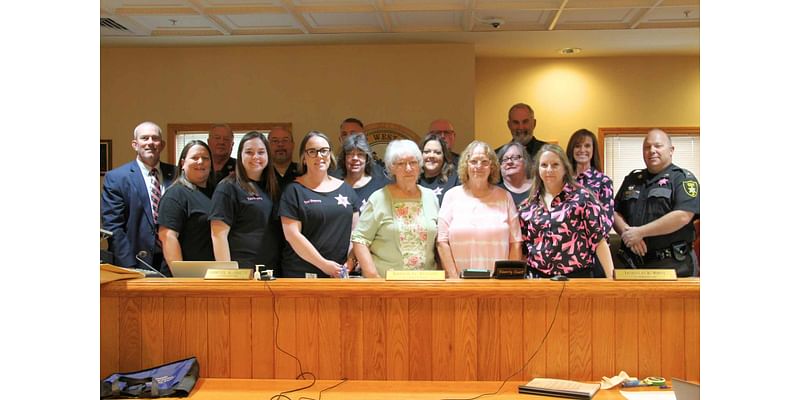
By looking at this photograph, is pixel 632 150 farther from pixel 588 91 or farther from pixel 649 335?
pixel 649 335

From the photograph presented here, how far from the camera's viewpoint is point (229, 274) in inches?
A: 98.3

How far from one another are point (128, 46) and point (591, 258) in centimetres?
563

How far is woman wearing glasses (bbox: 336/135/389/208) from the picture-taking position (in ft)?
12.3

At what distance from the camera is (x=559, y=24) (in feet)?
19.4

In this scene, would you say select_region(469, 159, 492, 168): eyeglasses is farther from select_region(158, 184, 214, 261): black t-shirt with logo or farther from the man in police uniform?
select_region(158, 184, 214, 261): black t-shirt with logo

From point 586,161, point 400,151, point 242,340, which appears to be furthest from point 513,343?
point 586,161

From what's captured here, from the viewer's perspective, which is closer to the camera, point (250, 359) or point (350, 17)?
point (250, 359)

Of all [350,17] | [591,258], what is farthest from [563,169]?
[350,17]

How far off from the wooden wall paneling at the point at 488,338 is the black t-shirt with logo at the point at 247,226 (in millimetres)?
1464

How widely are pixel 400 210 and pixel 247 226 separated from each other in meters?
0.83

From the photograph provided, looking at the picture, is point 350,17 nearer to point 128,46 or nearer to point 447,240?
point 128,46

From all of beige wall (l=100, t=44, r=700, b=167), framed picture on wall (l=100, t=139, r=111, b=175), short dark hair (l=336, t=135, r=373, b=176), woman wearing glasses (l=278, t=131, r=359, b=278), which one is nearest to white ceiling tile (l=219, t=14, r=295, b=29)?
beige wall (l=100, t=44, r=700, b=167)

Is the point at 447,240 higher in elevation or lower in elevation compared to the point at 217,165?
lower

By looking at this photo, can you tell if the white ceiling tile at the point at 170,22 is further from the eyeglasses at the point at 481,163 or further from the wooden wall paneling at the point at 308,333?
the wooden wall paneling at the point at 308,333
